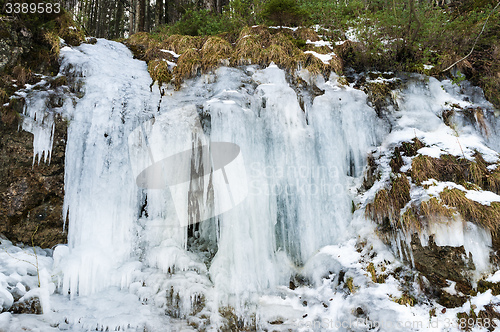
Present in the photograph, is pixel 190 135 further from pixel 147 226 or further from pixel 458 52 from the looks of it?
pixel 458 52

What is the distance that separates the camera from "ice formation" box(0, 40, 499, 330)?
12.9 ft

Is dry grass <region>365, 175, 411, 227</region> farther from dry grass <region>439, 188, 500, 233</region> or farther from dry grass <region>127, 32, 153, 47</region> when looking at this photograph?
dry grass <region>127, 32, 153, 47</region>

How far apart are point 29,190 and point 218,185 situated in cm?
305

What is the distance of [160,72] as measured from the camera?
17.1 feet

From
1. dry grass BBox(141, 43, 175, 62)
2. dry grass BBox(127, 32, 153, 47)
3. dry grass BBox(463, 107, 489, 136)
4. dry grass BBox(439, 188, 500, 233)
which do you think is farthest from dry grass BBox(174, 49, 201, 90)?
dry grass BBox(463, 107, 489, 136)

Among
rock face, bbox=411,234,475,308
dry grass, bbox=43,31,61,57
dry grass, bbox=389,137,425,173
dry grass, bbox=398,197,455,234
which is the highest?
dry grass, bbox=43,31,61,57

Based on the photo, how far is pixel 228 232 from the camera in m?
4.38

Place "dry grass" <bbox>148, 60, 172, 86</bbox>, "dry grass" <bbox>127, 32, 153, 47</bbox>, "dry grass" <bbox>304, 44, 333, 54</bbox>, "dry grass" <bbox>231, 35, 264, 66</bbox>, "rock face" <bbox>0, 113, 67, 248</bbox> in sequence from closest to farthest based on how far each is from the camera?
"rock face" <bbox>0, 113, 67, 248</bbox> < "dry grass" <bbox>148, 60, 172, 86</bbox> < "dry grass" <bbox>231, 35, 264, 66</bbox> < "dry grass" <bbox>304, 44, 333, 54</bbox> < "dry grass" <bbox>127, 32, 153, 47</bbox>

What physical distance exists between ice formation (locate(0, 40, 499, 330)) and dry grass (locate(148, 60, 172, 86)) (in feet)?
0.73

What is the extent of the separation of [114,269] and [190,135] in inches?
97.1

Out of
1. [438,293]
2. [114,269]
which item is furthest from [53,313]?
[438,293]

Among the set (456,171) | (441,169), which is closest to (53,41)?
(441,169)

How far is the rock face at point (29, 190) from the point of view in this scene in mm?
4176
